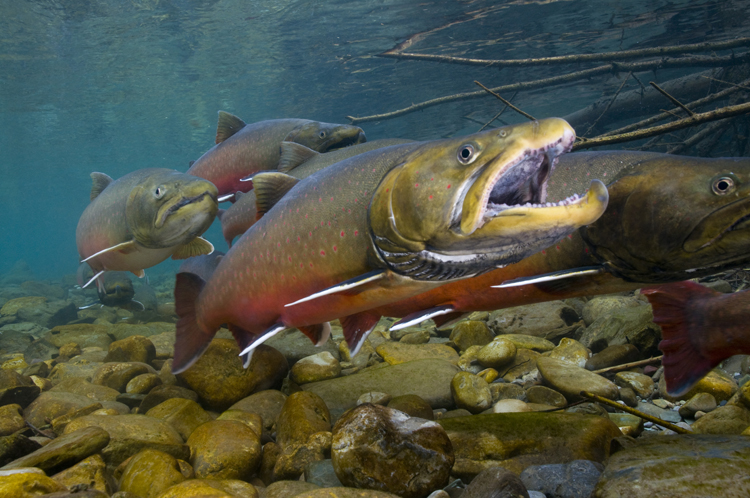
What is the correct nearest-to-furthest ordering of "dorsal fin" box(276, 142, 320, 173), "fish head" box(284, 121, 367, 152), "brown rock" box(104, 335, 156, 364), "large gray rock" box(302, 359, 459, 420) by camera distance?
1. "large gray rock" box(302, 359, 459, 420)
2. "dorsal fin" box(276, 142, 320, 173)
3. "fish head" box(284, 121, 367, 152)
4. "brown rock" box(104, 335, 156, 364)

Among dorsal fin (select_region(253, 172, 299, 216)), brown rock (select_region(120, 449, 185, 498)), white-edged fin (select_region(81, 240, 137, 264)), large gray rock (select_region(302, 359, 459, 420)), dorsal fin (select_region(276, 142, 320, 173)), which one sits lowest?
large gray rock (select_region(302, 359, 459, 420))

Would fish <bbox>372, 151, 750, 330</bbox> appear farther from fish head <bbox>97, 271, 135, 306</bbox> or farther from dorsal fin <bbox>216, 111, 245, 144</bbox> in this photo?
fish head <bbox>97, 271, 135, 306</bbox>

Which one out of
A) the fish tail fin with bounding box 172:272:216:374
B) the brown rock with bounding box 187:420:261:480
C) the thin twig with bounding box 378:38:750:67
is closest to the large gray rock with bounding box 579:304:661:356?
the brown rock with bounding box 187:420:261:480

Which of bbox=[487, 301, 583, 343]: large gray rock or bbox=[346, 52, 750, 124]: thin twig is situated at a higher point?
bbox=[346, 52, 750, 124]: thin twig

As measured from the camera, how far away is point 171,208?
3523 mm

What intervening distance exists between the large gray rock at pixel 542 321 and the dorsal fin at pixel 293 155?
2878mm

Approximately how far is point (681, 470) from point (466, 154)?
4.91ft

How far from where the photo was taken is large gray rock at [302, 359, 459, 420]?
3287 mm

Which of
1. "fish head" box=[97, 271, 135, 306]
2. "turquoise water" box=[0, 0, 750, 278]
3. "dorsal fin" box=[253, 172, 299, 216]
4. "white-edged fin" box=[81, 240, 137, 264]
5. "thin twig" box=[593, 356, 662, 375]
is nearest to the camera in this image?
"dorsal fin" box=[253, 172, 299, 216]

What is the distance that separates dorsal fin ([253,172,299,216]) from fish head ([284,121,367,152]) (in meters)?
1.50

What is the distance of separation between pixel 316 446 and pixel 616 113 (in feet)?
50.4

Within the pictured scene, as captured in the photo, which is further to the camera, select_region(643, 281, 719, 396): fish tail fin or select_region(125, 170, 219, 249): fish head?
select_region(125, 170, 219, 249): fish head

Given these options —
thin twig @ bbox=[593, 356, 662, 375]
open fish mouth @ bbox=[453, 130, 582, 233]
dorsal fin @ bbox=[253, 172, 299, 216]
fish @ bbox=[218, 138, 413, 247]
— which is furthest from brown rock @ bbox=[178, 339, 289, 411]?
thin twig @ bbox=[593, 356, 662, 375]

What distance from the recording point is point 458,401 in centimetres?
313
